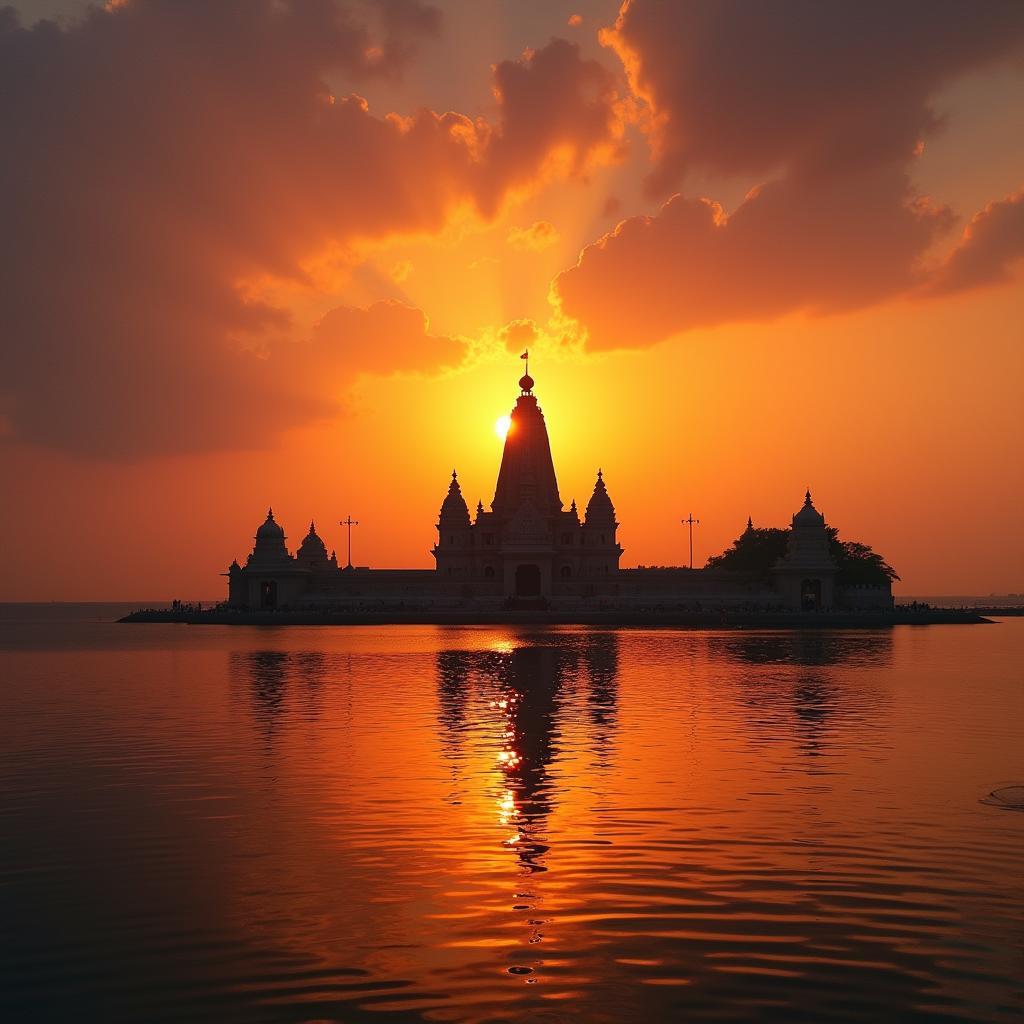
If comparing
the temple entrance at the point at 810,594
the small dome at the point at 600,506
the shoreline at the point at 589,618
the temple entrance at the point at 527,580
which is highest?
the small dome at the point at 600,506

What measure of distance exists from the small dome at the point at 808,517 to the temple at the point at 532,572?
11 cm

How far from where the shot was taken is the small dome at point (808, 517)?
3922 inches

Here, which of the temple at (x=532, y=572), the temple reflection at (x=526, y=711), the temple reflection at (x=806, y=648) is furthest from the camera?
the temple at (x=532, y=572)

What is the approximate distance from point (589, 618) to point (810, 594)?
871 inches

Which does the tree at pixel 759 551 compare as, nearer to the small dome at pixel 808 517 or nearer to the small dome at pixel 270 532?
the small dome at pixel 808 517

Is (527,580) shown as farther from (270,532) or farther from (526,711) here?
(526,711)

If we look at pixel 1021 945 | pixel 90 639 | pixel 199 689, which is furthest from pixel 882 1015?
pixel 90 639

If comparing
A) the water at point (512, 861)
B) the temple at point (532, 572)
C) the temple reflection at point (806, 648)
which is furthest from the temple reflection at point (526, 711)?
the temple at point (532, 572)

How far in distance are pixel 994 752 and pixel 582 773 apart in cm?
916

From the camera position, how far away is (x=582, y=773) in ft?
69.4

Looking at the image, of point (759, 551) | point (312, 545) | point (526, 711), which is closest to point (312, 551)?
point (312, 545)

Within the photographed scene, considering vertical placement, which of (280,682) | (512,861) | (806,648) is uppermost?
(806,648)

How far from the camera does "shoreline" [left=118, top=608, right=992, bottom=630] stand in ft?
293

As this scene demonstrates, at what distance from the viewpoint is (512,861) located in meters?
14.7
